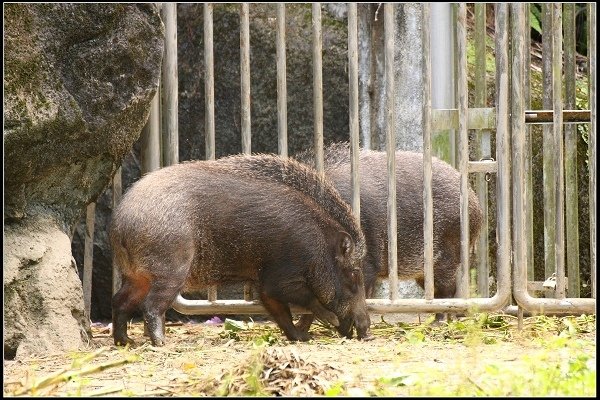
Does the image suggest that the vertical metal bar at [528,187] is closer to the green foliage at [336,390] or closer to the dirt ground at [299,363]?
the dirt ground at [299,363]

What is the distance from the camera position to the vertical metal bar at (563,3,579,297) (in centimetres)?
826

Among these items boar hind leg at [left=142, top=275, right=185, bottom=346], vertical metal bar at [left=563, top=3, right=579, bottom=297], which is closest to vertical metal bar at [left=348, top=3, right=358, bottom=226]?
boar hind leg at [left=142, top=275, right=185, bottom=346]

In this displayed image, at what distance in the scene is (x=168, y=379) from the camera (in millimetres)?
5062

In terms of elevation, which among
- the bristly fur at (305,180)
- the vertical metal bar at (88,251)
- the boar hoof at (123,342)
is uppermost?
the bristly fur at (305,180)

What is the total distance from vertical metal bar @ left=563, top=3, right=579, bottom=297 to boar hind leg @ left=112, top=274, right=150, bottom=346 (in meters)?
3.47

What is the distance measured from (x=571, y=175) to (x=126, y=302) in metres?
3.78

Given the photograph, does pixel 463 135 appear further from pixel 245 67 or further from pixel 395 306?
pixel 245 67

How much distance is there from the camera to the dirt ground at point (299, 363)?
179 inches

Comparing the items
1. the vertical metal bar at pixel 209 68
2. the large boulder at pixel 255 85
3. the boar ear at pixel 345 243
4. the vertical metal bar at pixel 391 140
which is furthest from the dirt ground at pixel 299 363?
the large boulder at pixel 255 85

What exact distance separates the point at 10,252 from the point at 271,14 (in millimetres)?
4097

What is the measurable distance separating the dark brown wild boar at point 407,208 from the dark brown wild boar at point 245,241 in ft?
2.55

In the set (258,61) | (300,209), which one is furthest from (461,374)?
Result: (258,61)

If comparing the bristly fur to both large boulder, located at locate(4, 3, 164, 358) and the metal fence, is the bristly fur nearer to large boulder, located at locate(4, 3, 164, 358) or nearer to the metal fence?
the metal fence

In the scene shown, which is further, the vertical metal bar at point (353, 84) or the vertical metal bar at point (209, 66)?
the vertical metal bar at point (209, 66)
